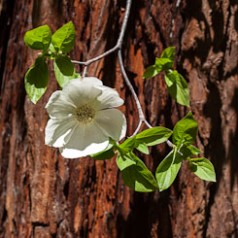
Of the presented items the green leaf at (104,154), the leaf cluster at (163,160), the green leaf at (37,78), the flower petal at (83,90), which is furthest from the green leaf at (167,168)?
the green leaf at (37,78)

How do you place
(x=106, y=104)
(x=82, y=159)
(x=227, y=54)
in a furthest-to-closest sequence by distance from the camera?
(x=227, y=54)
(x=82, y=159)
(x=106, y=104)

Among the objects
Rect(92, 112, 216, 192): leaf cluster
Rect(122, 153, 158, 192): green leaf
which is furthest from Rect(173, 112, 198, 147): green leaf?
Rect(122, 153, 158, 192): green leaf

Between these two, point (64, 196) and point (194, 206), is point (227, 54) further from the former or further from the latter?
point (64, 196)

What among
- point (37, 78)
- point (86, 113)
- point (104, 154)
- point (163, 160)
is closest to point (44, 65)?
point (37, 78)

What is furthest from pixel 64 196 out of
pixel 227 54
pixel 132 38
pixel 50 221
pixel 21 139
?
pixel 227 54

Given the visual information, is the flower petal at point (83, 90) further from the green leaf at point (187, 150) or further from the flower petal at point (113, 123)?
the green leaf at point (187, 150)

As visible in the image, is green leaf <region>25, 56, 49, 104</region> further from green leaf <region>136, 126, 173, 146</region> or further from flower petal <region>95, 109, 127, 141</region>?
green leaf <region>136, 126, 173, 146</region>
